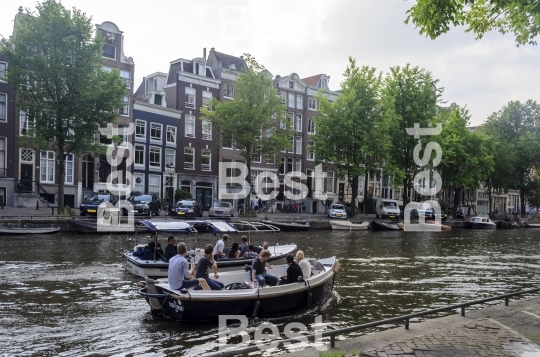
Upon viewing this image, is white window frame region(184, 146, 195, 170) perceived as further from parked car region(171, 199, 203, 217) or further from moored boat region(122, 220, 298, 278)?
moored boat region(122, 220, 298, 278)

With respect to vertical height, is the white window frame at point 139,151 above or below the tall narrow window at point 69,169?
above

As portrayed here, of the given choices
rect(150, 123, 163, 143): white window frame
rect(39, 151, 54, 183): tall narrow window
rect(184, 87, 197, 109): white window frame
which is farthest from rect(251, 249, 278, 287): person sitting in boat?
rect(184, 87, 197, 109): white window frame

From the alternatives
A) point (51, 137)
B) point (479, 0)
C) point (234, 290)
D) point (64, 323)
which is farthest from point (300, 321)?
Answer: point (51, 137)

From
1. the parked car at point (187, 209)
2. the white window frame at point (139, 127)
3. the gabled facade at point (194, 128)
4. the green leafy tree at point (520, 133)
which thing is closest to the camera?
the parked car at point (187, 209)

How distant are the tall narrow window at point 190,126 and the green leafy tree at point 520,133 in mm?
46282

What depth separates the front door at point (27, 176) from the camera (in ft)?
137

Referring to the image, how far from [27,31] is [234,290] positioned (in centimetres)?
2933

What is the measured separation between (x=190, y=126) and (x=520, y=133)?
51862 mm

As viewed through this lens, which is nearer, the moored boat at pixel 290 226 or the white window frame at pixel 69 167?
the moored boat at pixel 290 226

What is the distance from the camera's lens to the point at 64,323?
1212 cm

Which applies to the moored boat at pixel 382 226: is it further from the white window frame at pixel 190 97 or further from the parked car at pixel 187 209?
the white window frame at pixel 190 97

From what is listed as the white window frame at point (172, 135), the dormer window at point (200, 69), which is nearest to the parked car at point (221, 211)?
the white window frame at point (172, 135)

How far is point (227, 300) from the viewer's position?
481 inches

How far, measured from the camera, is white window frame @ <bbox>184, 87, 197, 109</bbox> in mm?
55591
